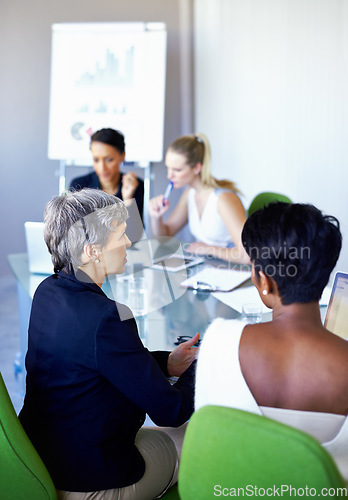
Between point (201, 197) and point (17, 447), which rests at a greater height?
point (201, 197)

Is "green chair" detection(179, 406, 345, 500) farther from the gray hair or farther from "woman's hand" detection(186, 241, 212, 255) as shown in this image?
"woman's hand" detection(186, 241, 212, 255)

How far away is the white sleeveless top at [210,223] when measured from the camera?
2881mm

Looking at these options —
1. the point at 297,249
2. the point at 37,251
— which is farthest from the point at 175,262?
the point at 297,249

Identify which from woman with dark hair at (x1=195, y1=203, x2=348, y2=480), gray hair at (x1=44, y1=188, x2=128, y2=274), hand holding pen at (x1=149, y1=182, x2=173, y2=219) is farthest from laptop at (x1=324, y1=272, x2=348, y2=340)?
hand holding pen at (x1=149, y1=182, x2=173, y2=219)

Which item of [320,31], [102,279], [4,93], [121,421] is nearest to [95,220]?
[102,279]

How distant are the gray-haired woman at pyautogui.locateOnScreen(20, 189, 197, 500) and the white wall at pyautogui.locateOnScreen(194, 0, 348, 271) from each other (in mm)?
2028

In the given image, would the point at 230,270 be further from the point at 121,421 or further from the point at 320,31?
the point at 320,31

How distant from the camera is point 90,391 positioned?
4.05ft

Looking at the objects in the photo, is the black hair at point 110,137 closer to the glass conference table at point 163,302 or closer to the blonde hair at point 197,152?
the blonde hair at point 197,152

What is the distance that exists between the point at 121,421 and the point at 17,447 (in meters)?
0.26

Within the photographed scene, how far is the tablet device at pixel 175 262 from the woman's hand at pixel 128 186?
738 millimetres

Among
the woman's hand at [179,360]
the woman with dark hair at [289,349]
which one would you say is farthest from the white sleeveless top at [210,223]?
the woman with dark hair at [289,349]

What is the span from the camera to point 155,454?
53.7 inches

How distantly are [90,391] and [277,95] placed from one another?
9.33 ft
